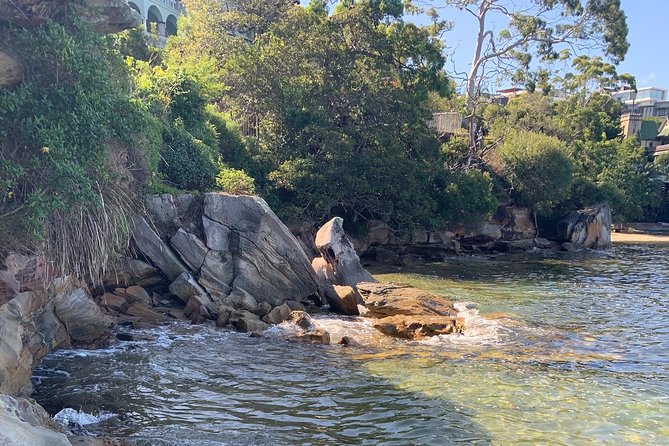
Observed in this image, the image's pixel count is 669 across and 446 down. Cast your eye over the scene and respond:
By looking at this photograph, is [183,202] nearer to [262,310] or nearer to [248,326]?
[262,310]

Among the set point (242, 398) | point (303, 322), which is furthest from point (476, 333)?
point (242, 398)

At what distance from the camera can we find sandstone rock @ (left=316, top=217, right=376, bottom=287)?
16.9 m

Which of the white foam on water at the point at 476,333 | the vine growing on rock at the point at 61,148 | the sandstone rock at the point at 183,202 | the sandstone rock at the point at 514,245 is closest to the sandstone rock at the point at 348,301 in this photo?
the white foam on water at the point at 476,333

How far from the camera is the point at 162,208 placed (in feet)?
48.8

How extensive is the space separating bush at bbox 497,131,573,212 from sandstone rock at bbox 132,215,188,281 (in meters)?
23.7

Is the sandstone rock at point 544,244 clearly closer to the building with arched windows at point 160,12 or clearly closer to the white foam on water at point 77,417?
the white foam on water at point 77,417

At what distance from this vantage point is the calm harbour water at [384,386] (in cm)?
736

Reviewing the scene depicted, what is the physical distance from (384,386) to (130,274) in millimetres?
7211

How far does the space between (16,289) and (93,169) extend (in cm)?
268

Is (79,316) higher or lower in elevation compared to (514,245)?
lower

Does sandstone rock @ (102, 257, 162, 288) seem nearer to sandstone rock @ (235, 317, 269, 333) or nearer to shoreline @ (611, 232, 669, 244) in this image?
sandstone rock @ (235, 317, 269, 333)

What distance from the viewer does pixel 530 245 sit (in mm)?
33250

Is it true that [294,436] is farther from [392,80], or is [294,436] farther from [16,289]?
[392,80]

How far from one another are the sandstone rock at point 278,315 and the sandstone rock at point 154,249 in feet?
8.41
